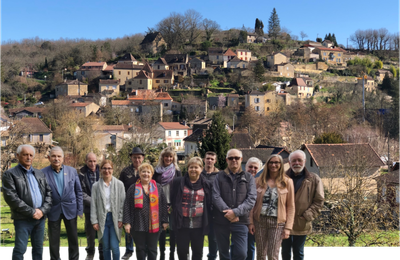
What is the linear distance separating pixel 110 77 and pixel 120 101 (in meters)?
13.8

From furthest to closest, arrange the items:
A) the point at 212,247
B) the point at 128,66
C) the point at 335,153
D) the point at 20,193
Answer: the point at 128,66 < the point at 335,153 < the point at 212,247 < the point at 20,193

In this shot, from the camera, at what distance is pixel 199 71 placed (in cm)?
7519

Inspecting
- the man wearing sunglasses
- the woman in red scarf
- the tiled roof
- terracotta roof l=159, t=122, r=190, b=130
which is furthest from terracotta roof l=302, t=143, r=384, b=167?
terracotta roof l=159, t=122, r=190, b=130

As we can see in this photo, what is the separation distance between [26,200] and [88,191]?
118cm

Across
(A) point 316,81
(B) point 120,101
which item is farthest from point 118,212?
(A) point 316,81

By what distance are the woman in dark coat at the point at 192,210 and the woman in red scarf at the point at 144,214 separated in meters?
0.30

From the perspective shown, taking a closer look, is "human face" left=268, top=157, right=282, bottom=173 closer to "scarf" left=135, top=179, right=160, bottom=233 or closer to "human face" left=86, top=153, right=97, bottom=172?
"scarf" left=135, top=179, right=160, bottom=233

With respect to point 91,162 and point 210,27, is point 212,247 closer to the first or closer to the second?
point 91,162

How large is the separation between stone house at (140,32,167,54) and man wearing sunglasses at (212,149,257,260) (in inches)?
3430

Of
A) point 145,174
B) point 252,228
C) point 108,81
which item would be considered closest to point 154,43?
point 108,81

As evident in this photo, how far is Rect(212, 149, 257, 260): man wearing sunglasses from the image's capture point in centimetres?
548

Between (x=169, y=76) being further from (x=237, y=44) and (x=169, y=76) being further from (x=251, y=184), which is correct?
(x=251, y=184)

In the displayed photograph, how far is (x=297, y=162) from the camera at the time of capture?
5.54 m

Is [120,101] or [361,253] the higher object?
[120,101]
